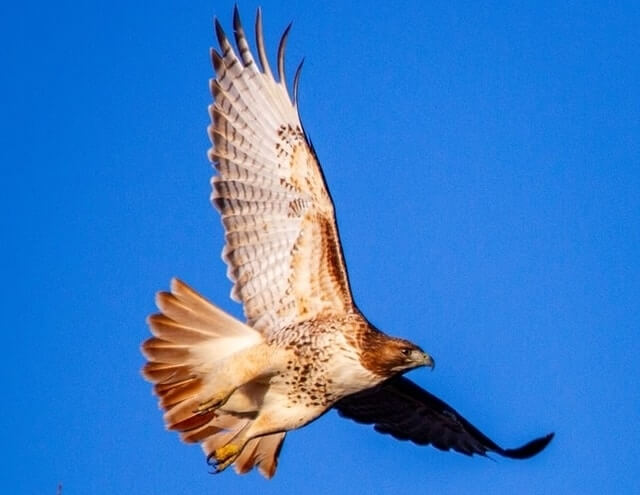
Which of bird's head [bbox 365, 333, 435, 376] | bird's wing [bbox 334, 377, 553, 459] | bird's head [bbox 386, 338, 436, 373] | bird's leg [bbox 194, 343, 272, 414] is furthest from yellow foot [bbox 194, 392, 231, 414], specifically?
bird's wing [bbox 334, 377, 553, 459]

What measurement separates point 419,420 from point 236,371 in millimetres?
2470

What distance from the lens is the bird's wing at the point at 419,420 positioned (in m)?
10.8

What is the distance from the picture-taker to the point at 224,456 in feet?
31.1

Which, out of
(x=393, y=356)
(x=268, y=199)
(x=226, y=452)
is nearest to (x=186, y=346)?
(x=226, y=452)

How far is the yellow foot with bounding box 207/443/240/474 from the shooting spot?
374 inches

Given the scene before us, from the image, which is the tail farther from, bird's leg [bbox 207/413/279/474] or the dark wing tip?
the dark wing tip

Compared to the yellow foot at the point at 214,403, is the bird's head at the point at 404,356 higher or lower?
lower

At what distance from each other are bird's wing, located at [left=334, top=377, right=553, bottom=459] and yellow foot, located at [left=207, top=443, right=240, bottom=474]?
1383mm

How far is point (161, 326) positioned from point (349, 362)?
57.5 inches

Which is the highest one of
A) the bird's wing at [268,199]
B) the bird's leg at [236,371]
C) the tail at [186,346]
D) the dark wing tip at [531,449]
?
the bird's wing at [268,199]

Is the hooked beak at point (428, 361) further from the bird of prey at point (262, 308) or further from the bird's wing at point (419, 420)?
the bird's wing at point (419, 420)

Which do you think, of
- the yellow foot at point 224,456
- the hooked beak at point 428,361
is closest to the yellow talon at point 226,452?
the yellow foot at point 224,456

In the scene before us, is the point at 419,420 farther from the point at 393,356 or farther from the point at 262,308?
the point at 393,356

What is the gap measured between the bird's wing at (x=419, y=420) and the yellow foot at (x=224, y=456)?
4.54ft
